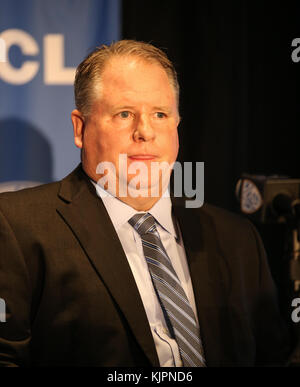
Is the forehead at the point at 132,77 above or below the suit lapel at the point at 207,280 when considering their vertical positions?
above

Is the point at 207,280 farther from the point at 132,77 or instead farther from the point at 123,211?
the point at 132,77

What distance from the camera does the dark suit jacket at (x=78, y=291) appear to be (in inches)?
59.1

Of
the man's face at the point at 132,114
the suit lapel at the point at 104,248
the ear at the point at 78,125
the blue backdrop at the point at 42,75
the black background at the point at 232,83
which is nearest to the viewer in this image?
the suit lapel at the point at 104,248

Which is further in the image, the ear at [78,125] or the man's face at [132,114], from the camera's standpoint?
the ear at [78,125]

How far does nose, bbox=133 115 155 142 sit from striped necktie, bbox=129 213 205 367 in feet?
0.83

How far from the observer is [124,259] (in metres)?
1.56

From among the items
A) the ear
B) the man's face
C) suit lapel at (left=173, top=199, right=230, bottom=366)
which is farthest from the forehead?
suit lapel at (left=173, top=199, right=230, bottom=366)

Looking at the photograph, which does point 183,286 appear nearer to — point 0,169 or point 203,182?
point 203,182

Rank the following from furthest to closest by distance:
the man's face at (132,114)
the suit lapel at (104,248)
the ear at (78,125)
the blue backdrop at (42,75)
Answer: the blue backdrop at (42,75)
the ear at (78,125)
the man's face at (132,114)
the suit lapel at (104,248)

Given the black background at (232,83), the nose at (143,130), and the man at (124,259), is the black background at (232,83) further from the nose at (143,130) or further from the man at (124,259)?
the nose at (143,130)

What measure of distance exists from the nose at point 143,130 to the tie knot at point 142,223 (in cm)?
25

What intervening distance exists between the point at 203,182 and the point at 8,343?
1.48 meters

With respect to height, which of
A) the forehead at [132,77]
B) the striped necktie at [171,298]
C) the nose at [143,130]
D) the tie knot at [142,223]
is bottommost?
the striped necktie at [171,298]

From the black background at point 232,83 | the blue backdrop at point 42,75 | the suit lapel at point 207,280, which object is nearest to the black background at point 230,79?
the black background at point 232,83
